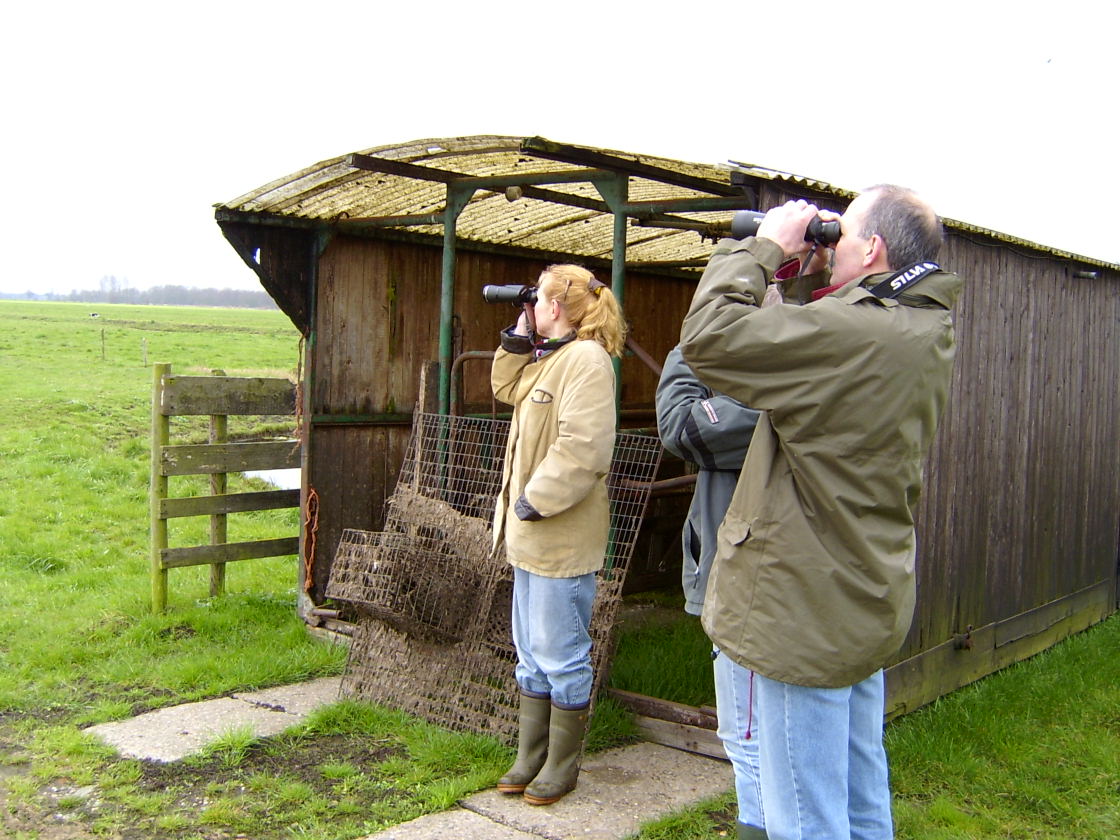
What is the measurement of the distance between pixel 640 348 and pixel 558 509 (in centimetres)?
254

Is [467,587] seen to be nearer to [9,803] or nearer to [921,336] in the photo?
[9,803]

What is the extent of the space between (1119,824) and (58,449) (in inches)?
437

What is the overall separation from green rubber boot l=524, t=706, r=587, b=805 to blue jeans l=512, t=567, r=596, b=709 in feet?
0.16

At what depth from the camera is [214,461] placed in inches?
251

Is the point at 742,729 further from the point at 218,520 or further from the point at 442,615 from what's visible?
the point at 218,520

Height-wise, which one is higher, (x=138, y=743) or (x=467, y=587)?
(x=467, y=587)

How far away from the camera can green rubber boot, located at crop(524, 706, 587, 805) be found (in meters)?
3.89

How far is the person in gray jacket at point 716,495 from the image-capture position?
276cm

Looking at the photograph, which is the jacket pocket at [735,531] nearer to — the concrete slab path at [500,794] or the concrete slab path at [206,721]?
the concrete slab path at [500,794]

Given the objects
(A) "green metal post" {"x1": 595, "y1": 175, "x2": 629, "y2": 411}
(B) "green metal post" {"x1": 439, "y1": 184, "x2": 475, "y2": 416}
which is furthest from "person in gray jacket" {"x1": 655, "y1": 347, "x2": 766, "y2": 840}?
(B) "green metal post" {"x1": 439, "y1": 184, "x2": 475, "y2": 416}

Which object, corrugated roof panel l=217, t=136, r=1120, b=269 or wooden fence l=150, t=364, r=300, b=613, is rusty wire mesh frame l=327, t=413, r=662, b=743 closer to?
corrugated roof panel l=217, t=136, r=1120, b=269

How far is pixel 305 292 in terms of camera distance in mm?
6105

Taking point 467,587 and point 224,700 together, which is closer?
point 467,587

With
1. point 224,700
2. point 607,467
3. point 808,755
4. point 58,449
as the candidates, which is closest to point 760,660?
point 808,755
